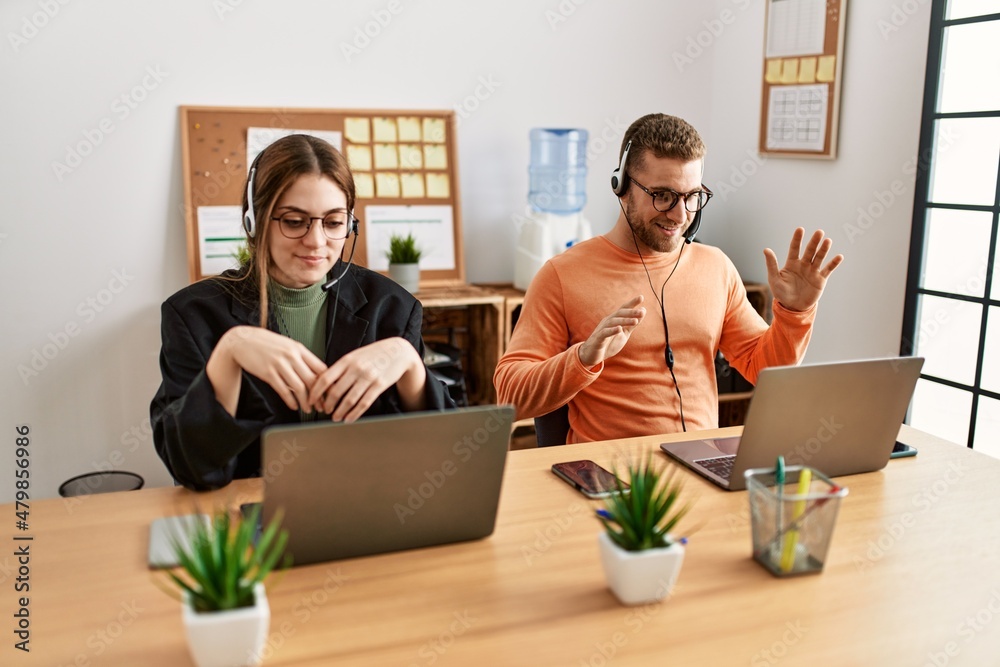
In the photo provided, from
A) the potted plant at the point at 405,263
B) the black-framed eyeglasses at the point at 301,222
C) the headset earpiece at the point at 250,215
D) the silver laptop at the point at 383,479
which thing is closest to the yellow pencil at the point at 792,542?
the silver laptop at the point at 383,479

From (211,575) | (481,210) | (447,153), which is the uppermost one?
(447,153)

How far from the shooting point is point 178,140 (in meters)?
3.22

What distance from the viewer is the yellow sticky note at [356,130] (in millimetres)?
3414

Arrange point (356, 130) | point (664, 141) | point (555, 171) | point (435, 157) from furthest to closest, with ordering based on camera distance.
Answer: point (555, 171) < point (435, 157) < point (356, 130) < point (664, 141)

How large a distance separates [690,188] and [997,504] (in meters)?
0.93

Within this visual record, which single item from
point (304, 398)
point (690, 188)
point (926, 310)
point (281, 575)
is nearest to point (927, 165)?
point (926, 310)

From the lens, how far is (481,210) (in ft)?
12.0

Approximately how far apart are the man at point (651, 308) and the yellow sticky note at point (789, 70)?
5.03ft

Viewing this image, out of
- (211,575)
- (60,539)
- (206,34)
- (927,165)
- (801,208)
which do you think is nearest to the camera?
(211,575)

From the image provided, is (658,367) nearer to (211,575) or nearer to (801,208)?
(211,575)

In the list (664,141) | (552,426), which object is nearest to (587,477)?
(552,426)

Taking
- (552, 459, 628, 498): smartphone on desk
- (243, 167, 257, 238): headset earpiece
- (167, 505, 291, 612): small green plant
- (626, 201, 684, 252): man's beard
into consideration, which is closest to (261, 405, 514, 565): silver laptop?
(167, 505, 291, 612): small green plant

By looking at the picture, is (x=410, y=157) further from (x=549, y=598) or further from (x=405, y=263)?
(x=549, y=598)

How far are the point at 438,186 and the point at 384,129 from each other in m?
0.30
